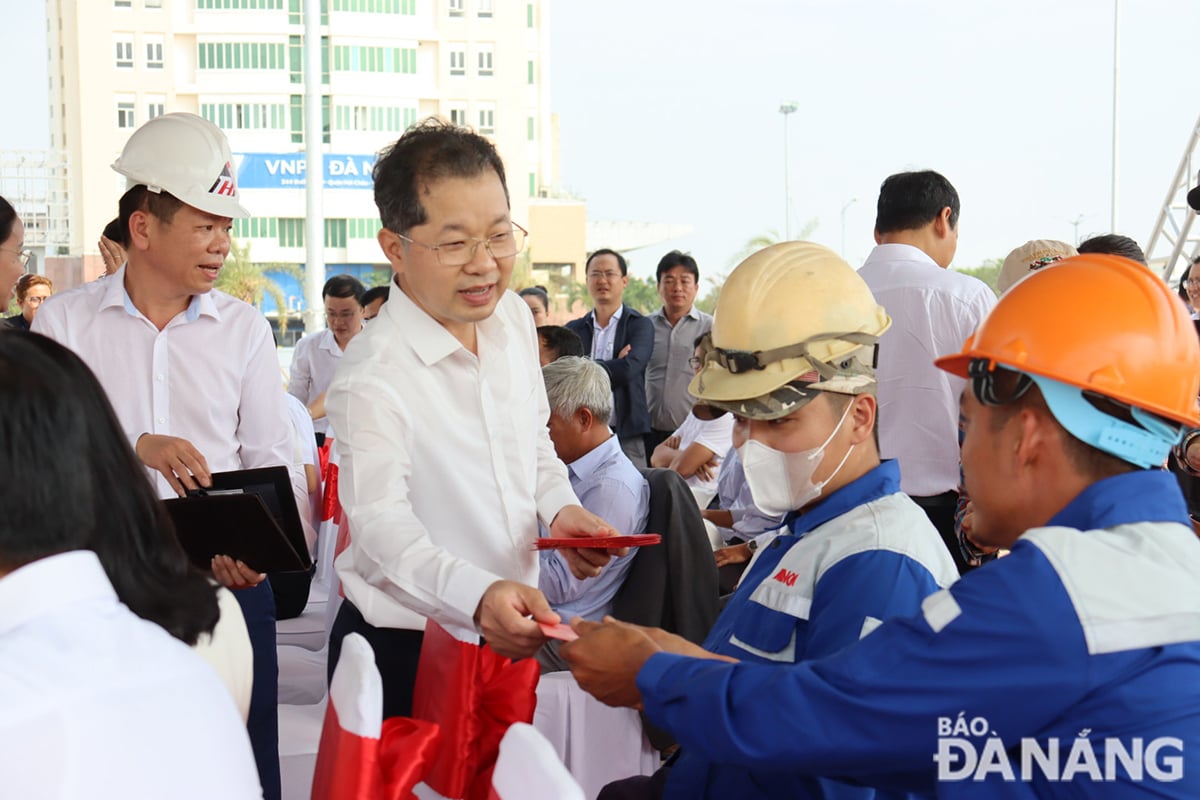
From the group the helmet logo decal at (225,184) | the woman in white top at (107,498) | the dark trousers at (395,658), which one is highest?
the helmet logo decal at (225,184)

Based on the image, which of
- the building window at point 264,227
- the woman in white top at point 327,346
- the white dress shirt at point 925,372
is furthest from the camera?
the building window at point 264,227

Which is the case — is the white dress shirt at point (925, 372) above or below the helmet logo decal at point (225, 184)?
below

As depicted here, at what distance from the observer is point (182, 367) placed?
8.10 feet

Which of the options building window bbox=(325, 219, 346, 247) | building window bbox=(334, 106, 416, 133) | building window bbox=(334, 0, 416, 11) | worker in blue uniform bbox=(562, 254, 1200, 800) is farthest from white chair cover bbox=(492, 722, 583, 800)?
building window bbox=(334, 0, 416, 11)

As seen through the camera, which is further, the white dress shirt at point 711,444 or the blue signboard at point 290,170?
the blue signboard at point 290,170

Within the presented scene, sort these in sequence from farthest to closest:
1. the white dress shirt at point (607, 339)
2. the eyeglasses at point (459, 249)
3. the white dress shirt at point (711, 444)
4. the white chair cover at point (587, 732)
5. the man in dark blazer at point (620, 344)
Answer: the white dress shirt at point (607, 339) < the man in dark blazer at point (620, 344) < the white dress shirt at point (711, 444) < the white chair cover at point (587, 732) < the eyeglasses at point (459, 249)

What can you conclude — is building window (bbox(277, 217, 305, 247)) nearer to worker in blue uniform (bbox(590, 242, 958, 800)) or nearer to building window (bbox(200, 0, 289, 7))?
building window (bbox(200, 0, 289, 7))

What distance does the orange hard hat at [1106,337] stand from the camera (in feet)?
3.80

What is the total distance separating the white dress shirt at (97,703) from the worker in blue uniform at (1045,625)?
0.52 m

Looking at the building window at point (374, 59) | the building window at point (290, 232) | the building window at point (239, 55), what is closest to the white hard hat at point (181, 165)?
the building window at point (290, 232)

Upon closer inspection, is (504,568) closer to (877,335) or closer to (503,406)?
(503,406)

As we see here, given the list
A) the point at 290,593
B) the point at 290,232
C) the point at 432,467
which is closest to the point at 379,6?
the point at 290,232

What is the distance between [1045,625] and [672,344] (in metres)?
5.93

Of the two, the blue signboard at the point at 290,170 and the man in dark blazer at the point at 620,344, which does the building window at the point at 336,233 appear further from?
the man in dark blazer at the point at 620,344
